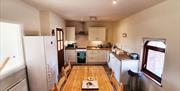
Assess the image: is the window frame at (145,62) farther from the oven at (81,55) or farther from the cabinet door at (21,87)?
the oven at (81,55)

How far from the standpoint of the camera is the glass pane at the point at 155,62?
8.20ft

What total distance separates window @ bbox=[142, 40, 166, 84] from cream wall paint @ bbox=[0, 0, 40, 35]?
9.88 ft

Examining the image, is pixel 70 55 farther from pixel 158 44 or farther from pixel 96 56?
pixel 158 44

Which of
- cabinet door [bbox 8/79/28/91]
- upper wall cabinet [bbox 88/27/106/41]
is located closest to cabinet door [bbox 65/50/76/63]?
upper wall cabinet [bbox 88/27/106/41]

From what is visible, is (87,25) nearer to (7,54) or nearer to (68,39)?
(68,39)

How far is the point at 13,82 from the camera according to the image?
212 cm

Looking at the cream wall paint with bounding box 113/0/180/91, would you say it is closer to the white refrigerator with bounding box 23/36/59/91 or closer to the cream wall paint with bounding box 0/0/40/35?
the white refrigerator with bounding box 23/36/59/91

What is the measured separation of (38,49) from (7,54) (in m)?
0.57

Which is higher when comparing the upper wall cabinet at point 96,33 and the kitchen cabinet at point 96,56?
the upper wall cabinet at point 96,33

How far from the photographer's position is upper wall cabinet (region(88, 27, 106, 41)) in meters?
6.21

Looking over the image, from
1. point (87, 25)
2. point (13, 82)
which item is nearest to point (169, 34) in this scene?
point (13, 82)

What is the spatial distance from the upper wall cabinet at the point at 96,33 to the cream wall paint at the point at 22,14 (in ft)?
10.9

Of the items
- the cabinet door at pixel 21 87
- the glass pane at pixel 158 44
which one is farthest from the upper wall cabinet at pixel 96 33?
the cabinet door at pixel 21 87

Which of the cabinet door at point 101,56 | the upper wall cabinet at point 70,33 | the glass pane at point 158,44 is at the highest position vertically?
the upper wall cabinet at point 70,33
